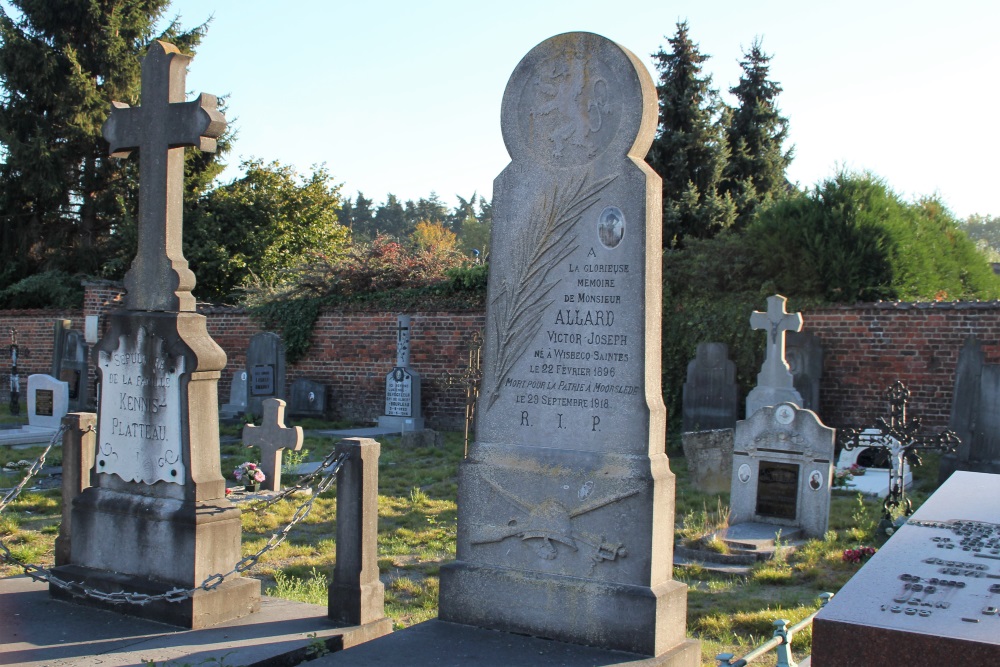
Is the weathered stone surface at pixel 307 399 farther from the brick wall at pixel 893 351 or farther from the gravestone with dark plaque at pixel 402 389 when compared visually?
the brick wall at pixel 893 351

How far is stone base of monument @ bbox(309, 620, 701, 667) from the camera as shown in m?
4.41

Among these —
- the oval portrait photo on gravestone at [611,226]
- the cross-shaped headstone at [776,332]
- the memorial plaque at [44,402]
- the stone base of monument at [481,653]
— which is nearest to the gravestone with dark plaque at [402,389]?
the memorial plaque at [44,402]

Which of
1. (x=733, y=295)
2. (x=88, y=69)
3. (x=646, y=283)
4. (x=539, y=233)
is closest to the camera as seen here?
(x=646, y=283)

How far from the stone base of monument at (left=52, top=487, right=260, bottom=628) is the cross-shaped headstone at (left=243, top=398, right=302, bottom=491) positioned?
4520mm

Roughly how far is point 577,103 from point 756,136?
1924 centimetres

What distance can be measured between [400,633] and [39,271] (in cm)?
2526

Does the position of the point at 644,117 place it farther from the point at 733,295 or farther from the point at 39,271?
the point at 39,271

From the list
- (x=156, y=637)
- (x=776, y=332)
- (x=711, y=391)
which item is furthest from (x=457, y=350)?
(x=156, y=637)

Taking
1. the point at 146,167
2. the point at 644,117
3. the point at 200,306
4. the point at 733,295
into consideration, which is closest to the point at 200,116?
the point at 146,167

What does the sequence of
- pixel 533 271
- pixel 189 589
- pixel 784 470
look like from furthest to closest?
pixel 784 470
pixel 189 589
pixel 533 271

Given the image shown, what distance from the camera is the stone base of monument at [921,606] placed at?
109 inches

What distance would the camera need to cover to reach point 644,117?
4723 millimetres

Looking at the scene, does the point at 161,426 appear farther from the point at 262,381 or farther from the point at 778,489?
the point at 262,381

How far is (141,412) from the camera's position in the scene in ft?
19.1
